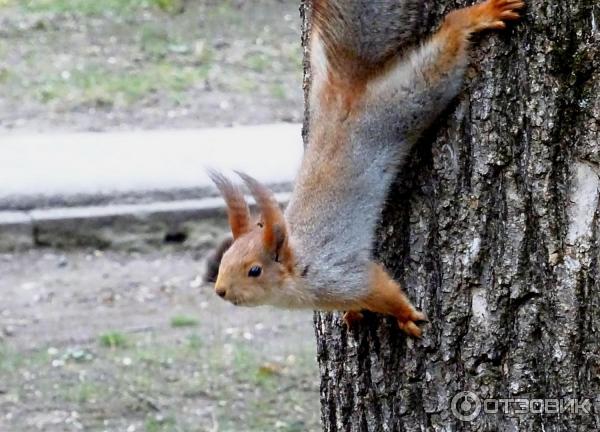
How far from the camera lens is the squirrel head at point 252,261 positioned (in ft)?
6.48

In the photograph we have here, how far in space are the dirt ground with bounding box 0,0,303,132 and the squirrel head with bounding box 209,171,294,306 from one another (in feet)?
15.4

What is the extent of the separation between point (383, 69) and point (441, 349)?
47cm

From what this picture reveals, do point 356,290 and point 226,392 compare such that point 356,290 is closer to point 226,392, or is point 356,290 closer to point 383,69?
point 383,69

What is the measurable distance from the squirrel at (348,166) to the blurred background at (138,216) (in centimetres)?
50

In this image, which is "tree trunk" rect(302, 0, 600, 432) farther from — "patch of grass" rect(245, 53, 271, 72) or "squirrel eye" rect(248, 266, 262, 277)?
"patch of grass" rect(245, 53, 271, 72)

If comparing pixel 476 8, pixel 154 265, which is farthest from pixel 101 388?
pixel 476 8

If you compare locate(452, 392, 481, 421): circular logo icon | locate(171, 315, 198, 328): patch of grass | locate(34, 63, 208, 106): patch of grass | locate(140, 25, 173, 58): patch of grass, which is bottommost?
locate(171, 315, 198, 328): patch of grass

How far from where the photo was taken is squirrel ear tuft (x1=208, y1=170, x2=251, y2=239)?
1.90 meters

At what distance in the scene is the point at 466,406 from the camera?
6.00 ft

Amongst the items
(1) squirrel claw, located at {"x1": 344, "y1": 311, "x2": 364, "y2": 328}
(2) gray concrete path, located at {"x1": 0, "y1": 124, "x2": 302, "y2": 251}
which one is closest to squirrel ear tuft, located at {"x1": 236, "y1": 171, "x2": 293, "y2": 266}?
(1) squirrel claw, located at {"x1": 344, "y1": 311, "x2": 364, "y2": 328}

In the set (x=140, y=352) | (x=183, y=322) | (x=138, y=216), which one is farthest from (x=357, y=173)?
(x=138, y=216)

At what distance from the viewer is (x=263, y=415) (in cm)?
379

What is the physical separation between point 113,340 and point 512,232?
2804 mm

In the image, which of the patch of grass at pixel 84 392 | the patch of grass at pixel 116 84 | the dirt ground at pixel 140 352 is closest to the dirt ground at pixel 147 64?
the patch of grass at pixel 116 84
